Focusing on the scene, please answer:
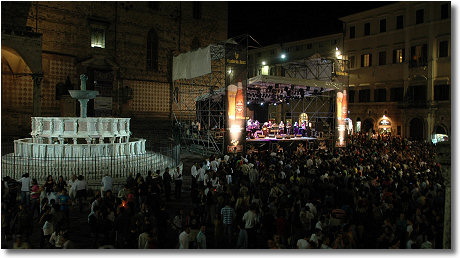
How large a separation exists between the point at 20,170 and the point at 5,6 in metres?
16.9

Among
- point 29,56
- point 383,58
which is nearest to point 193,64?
point 29,56

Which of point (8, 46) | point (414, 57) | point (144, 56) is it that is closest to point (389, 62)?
point (414, 57)

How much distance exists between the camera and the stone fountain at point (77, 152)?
13344 millimetres

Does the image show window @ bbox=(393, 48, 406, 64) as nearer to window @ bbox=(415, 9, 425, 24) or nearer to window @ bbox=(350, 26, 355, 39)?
window @ bbox=(415, 9, 425, 24)

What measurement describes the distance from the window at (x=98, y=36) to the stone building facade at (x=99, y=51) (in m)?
0.08

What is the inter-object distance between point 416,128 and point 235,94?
22978mm

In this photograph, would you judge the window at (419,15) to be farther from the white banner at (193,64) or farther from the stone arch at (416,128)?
the white banner at (193,64)

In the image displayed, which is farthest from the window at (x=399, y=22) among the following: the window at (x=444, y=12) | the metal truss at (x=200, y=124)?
the metal truss at (x=200, y=124)

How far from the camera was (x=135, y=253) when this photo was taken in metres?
6.71

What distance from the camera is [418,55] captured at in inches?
1320

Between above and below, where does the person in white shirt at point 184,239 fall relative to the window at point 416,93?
below

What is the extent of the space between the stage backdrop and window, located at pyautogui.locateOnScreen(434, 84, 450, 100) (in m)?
21.9

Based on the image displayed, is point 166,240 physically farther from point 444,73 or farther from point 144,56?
Answer: point 444,73

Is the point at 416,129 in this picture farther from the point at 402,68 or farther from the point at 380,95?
the point at 402,68
